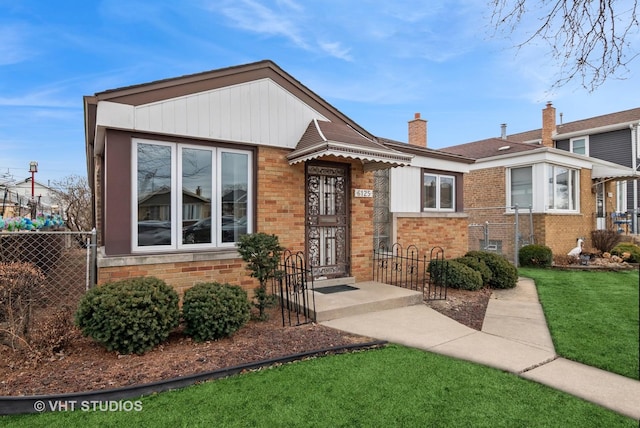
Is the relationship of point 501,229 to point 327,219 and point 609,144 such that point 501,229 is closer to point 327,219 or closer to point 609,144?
point 327,219

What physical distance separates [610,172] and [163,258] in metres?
18.4

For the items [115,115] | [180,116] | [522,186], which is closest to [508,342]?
[180,116]

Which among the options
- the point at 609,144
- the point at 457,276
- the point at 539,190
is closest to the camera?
the point at 457,276

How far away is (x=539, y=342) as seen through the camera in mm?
5195

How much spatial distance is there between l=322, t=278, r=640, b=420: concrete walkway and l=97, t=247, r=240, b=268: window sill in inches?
87.5

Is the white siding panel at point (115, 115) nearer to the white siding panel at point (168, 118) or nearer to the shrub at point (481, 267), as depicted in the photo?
the white siding panel at point (168, 118)

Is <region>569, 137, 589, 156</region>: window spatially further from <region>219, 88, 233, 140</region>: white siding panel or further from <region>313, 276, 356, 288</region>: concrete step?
<region>219, 88, 233, 140</region>: white siding panel

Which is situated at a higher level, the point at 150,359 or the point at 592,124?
the point at 592,124

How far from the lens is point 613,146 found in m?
20.1

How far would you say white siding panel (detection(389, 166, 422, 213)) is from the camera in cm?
945

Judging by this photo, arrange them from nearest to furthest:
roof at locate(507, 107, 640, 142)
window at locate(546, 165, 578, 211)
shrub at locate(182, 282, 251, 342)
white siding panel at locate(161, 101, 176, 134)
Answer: shrub at locate(182, 282, 251, 342)
white siding panel at locate(161, 101, 176, 134)
window at locate(546, 165, 578, 211)
roof at locate(507, 107, 640, 142)

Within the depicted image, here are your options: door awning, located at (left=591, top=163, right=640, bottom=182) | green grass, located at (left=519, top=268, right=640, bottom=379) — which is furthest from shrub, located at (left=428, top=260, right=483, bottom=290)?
door awning, located at (left=591, top=163, right=640, bottom=182)

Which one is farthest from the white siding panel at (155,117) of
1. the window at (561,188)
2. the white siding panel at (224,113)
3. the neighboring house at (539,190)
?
the window at (561,188)

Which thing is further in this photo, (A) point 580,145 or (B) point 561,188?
(A) point 580,145
